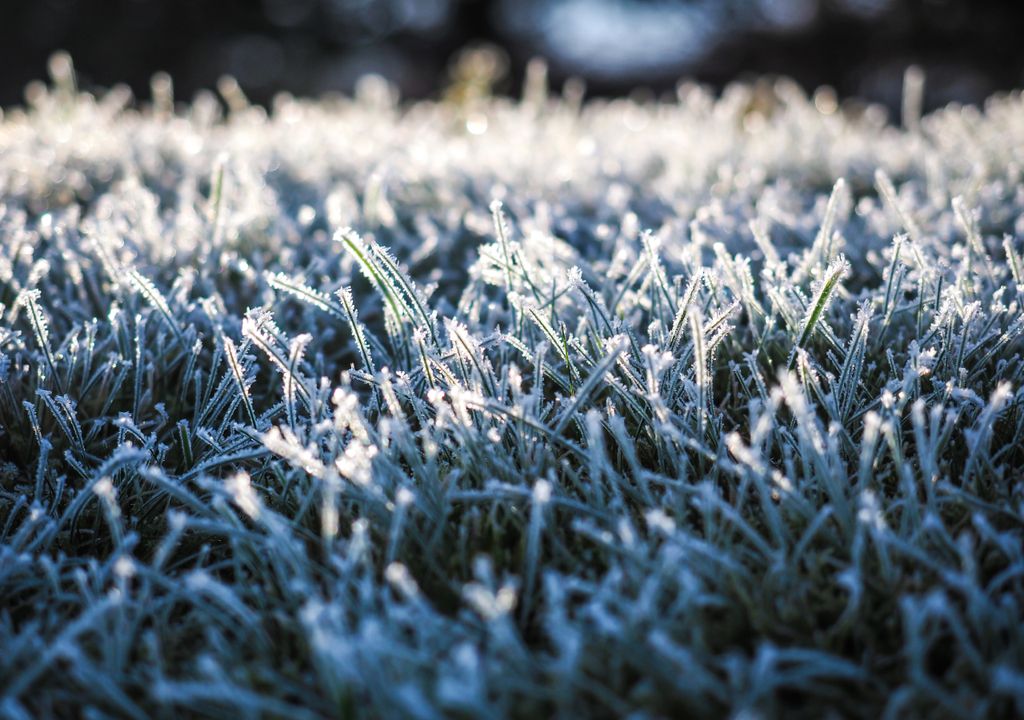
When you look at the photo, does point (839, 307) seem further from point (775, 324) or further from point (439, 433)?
point (439, 433)

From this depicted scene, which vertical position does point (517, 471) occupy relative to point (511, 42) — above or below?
below

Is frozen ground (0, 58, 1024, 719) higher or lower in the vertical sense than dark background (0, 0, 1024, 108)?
lower

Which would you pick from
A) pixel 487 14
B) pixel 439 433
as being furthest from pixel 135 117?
pixel 487 14

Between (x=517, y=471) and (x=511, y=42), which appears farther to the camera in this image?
(x=511, y=42)

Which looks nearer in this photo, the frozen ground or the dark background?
the frozen ground
